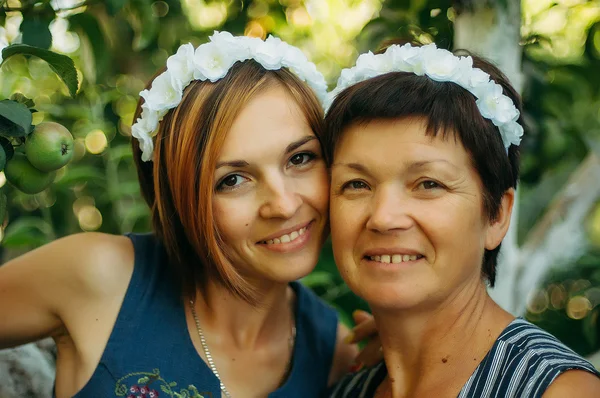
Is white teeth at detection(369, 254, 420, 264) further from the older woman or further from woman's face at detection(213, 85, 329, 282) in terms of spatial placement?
woman's face at detection(213, 85, 329, 282)

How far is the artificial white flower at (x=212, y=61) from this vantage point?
6.43 feet

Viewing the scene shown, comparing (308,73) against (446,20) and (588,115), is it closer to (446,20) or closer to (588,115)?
(446,20)

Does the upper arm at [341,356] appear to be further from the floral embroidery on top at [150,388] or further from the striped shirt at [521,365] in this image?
the striped shirt at [521,365]

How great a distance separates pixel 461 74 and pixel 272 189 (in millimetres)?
575

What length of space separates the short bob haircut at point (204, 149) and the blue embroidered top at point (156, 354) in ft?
0.36

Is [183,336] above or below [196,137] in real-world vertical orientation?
below

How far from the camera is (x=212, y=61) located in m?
1.99

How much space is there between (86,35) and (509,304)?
1.59m

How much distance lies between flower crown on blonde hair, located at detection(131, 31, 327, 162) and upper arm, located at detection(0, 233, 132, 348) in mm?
380

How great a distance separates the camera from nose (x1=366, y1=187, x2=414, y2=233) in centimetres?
162

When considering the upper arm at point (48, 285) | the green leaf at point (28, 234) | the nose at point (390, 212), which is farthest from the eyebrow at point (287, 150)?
the green leaf at point (28, 234)

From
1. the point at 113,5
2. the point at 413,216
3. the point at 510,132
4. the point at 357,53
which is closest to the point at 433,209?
the point at 413,216

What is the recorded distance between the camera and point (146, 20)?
7.34ft

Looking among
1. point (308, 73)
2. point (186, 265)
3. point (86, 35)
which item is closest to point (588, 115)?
point (308, 73)
